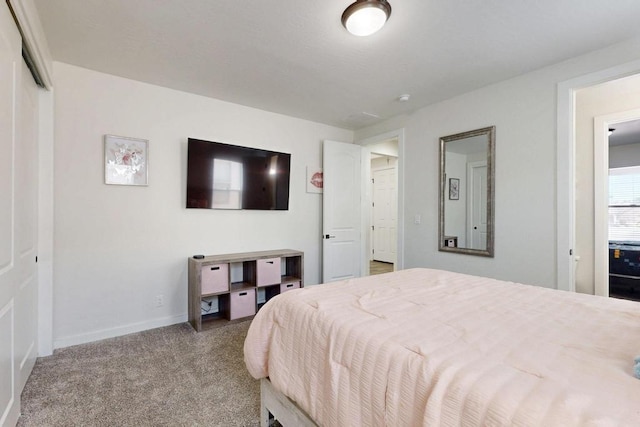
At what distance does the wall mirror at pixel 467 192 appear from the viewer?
2.99 m

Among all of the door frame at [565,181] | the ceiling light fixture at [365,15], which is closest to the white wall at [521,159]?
the door frame at [565,181]

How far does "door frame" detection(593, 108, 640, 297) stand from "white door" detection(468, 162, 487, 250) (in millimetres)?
1262

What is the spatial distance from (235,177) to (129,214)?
113cm

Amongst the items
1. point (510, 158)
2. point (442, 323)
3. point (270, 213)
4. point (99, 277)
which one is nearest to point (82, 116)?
point (99, 277)

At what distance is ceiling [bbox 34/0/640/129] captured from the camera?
6.15 ft

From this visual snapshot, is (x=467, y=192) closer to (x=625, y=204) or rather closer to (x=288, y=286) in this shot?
(x=288, y=286)

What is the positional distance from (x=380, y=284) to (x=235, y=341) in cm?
163

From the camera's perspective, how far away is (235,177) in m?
3.45

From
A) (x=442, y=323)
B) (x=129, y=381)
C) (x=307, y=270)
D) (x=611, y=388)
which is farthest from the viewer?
(x=307, y=270)

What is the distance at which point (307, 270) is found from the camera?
417 cm

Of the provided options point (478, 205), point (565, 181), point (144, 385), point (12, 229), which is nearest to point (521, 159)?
point (565, 181)

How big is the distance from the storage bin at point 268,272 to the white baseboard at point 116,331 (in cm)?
90

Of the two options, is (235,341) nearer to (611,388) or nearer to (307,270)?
(307,270)

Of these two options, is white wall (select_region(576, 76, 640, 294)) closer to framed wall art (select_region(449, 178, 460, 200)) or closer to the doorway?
framed wall art (select_region(449, 178, 460, 200))
